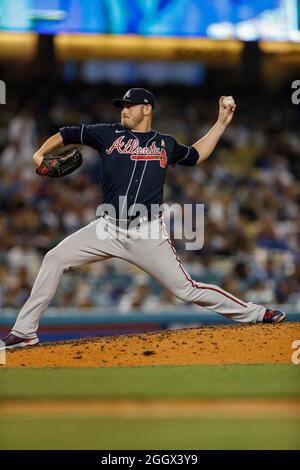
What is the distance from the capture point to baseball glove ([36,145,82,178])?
576 centimetres

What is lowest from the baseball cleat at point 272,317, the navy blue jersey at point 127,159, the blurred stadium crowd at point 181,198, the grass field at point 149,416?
the grass field at point 149,416

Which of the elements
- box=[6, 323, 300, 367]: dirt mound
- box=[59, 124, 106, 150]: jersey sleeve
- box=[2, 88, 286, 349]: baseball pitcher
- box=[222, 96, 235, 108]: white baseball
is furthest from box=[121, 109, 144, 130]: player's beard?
box=[6, 323, 300, 367]: dirt mound

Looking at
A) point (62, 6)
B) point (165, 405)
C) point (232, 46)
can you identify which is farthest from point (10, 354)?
point (232, 46)

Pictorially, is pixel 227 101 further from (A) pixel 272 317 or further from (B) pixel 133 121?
(A) pixel 272 317

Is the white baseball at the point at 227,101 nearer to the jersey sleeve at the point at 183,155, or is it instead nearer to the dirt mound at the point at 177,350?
the jersey sleeve at the point at 183,155

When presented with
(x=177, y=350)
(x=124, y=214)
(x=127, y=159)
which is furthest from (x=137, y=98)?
(x=177, y=350)

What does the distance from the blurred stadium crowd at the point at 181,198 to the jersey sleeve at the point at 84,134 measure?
4467mm

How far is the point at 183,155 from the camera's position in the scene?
591 centimetres

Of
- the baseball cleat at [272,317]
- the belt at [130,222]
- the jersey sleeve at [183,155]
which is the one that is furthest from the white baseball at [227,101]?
the baseball cleat at [272,317]

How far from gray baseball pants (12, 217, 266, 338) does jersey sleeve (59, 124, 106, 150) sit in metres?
0.51

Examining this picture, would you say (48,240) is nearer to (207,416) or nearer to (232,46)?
(232,46)

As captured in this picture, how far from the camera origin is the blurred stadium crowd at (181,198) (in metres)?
10.3

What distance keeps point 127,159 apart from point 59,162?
0.44 meters

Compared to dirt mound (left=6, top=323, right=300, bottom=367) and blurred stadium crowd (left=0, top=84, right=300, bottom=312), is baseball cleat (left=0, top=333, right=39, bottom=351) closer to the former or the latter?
dirt mound (left=6, top=323, right=300, bottom=367)
